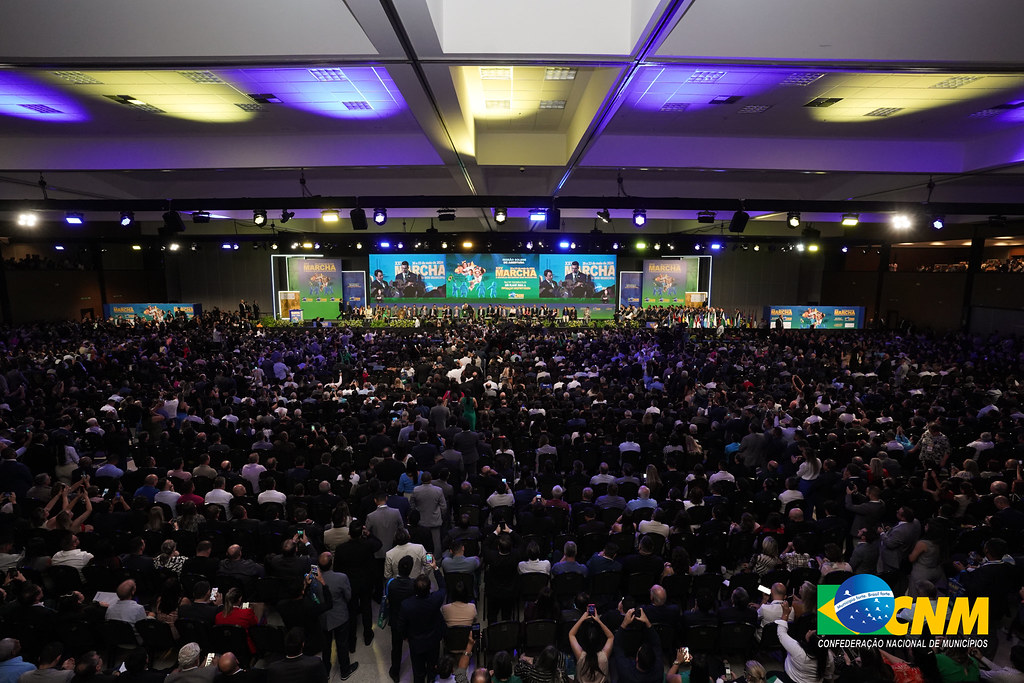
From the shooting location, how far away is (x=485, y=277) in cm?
2883

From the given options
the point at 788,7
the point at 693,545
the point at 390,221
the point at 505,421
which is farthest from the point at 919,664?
the point at 390,221

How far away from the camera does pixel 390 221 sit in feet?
89.3

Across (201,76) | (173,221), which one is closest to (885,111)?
(201,76)

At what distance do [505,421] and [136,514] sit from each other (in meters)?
6.06

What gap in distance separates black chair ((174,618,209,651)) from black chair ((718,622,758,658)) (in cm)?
445

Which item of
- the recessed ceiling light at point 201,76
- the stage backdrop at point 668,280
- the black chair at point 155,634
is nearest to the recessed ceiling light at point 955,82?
the recessed ceiling light at point 201,76

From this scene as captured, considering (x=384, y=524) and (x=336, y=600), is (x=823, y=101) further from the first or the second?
(x=336, y=600)

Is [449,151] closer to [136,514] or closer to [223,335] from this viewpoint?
[136,514]

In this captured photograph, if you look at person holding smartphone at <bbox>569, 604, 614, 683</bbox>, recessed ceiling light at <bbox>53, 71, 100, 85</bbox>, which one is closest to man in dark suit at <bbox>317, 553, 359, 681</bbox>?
person holding smartphone at <bbox>569, 604, 614, 683</bbox>

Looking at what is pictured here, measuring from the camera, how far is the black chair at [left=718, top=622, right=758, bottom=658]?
175 inches

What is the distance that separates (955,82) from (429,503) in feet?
25.8

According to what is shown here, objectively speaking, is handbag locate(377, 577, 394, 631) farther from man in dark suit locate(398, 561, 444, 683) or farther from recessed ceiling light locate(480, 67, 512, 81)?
recessed ceiling light locate(480, 67, 512, 81)

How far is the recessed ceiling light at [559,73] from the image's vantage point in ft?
18.4

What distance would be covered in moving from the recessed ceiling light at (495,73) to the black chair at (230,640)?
5.92 m
